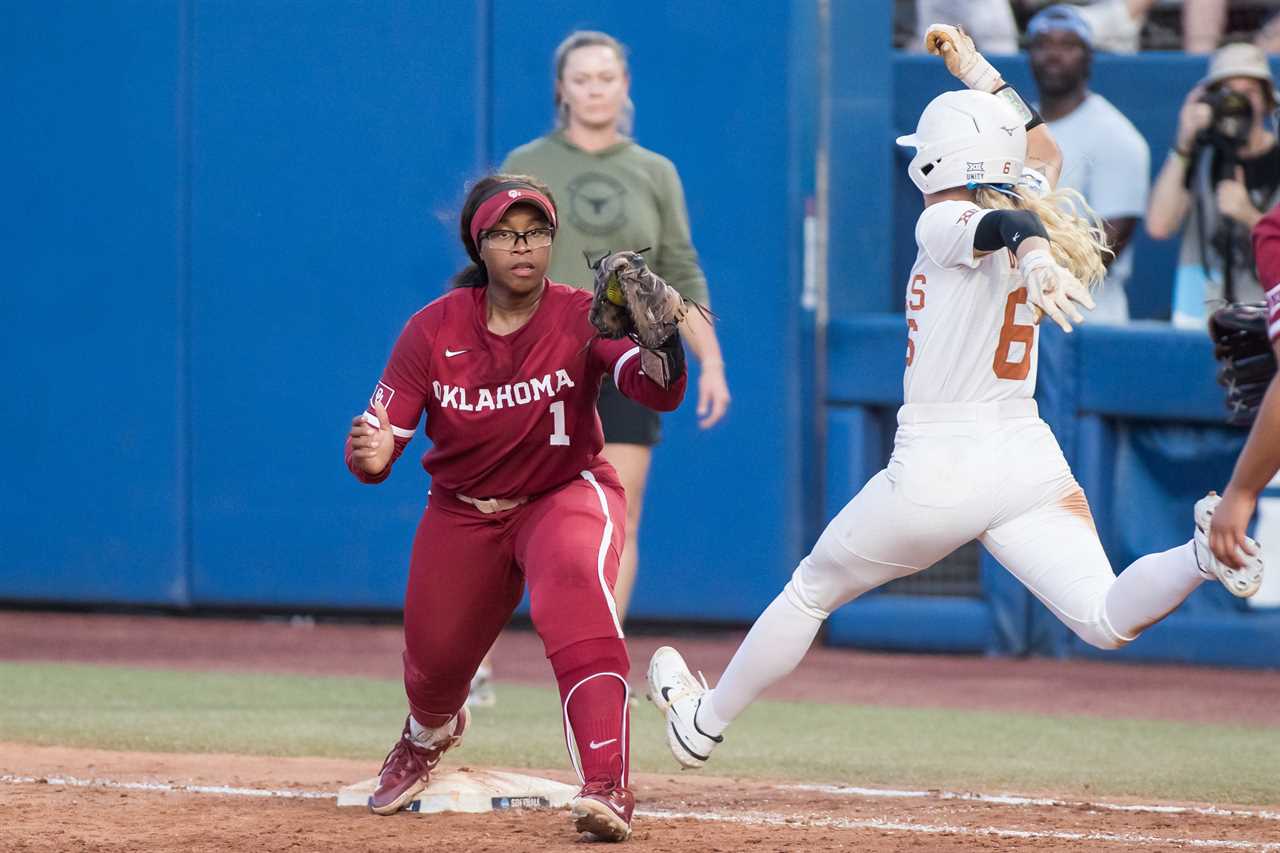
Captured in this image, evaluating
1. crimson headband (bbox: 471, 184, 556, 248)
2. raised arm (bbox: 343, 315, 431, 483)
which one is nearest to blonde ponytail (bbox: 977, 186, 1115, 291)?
crimson headband (bbox: 471, 184, 556, 248)

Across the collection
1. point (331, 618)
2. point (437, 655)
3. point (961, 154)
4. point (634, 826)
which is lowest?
point (331, 618)

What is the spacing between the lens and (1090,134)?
933cm

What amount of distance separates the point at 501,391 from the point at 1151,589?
1.61 metres

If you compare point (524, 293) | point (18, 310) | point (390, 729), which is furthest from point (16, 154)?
point (524, 293)

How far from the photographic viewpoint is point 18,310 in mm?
10148

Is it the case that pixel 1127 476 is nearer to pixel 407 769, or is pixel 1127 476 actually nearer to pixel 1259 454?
pixel 407 769

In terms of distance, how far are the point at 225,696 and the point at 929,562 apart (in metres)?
3.55

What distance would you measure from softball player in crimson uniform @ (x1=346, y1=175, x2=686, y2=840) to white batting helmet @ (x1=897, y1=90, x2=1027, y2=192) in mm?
908

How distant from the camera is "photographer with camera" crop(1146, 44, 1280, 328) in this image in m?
8.91

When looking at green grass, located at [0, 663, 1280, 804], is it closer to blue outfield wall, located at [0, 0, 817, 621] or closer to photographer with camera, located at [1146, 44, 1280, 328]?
blue outfield wall, located at [0, 0, 817, 621]

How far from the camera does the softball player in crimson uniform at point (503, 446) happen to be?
4777 millimetres

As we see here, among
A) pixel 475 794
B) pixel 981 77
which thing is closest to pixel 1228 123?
pixel 981 77

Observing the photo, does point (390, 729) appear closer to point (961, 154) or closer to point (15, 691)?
point (15, 691)

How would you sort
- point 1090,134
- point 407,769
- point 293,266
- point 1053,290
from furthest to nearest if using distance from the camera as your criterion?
point 293,266 < point 1090,134 < point 407,769 < point 1053,290
